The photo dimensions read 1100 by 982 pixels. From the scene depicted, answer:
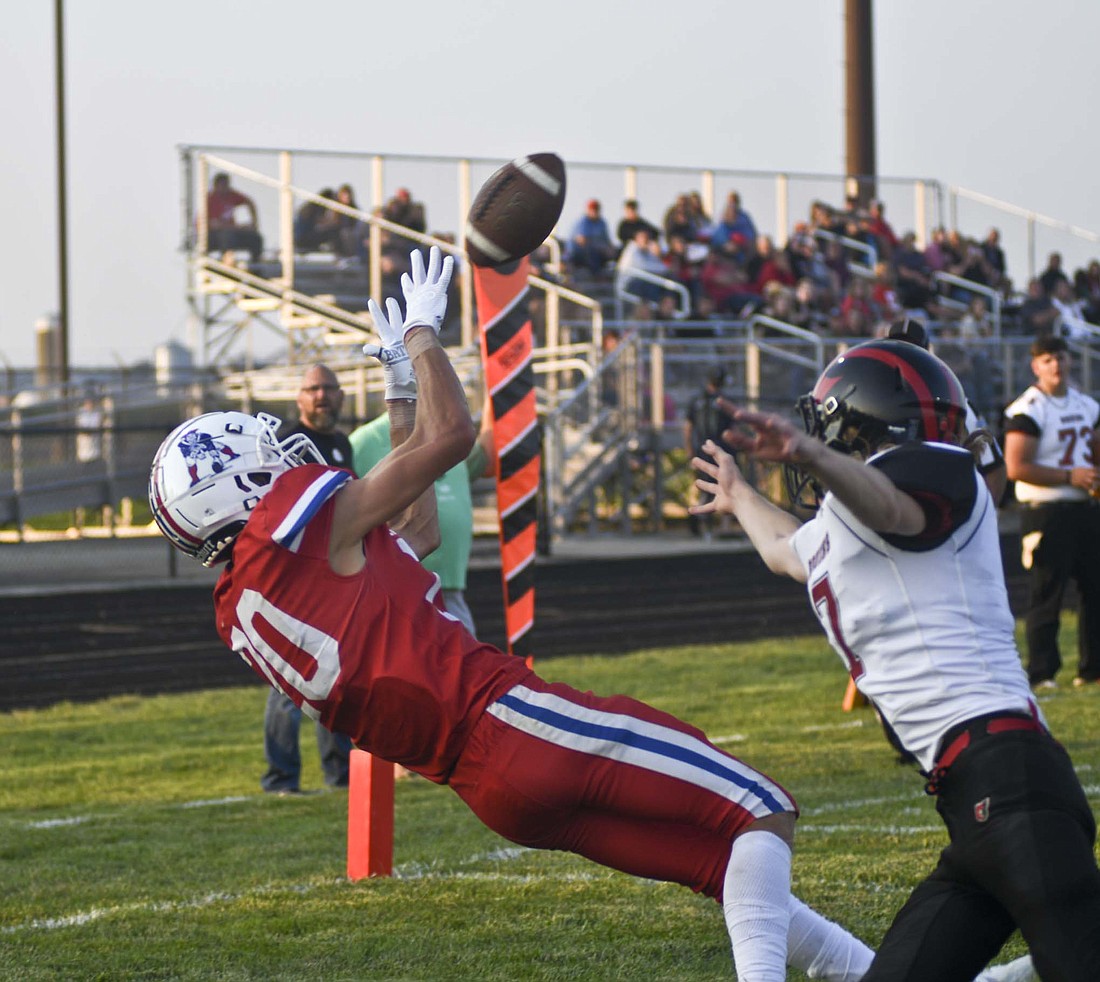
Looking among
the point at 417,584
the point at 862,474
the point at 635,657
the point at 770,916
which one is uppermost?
the point at 862,474

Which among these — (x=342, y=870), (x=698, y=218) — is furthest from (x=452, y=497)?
(x=698, y=218)

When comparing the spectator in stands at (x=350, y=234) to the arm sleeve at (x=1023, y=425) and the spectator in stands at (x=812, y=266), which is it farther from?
the arm sleeve at (x=1023, y=425)

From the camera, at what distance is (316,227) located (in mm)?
21453

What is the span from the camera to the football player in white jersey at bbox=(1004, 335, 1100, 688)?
9453 millimetres

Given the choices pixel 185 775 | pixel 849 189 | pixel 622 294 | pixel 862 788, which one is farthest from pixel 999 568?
pixel 849 189

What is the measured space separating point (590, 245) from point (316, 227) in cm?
363

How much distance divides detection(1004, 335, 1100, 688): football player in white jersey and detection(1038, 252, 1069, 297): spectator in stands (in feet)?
54.1

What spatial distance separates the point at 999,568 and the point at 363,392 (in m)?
16.6

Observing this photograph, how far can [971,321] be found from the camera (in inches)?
926

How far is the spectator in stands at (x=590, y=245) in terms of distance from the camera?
73.5 feet

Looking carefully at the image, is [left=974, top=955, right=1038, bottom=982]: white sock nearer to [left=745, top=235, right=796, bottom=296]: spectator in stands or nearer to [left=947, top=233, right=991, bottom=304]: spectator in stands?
[left=745, top=235, right=796, bottom=296]: spectator in stands

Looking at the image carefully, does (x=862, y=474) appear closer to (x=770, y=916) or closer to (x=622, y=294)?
(x=770, y=916)

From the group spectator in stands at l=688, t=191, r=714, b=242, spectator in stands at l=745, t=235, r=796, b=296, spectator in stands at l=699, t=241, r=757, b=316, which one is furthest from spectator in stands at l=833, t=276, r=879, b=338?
spectator in stands at l=688, t=191, r=714, b=242

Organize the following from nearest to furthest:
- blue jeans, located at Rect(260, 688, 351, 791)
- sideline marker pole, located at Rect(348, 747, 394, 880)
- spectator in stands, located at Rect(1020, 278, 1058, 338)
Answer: sideline marker pole, located at Rect(348, 747, 394, 880) → blue jeans, located at Rect(260, 688, 351, 791) → spectator in stands, located at Rect(1020, 278, 1058, 338)
